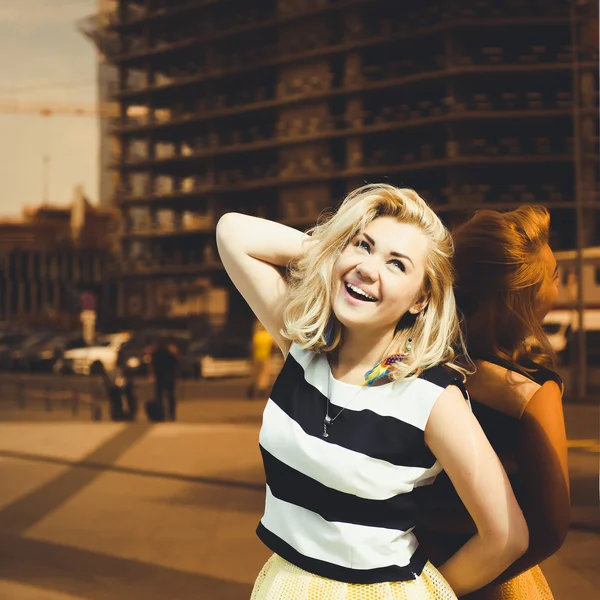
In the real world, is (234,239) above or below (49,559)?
above

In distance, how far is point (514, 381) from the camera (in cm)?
118

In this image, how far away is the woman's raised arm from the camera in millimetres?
1276

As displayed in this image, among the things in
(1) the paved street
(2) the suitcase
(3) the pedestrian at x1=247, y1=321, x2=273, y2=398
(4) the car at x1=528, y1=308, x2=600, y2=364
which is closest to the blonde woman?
(1) the paved street

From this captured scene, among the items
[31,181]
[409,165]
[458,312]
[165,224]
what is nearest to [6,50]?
[31,181]

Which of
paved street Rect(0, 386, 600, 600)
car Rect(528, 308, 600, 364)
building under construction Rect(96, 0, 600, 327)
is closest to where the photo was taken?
paved street Rect(0, 386, 600, 600)

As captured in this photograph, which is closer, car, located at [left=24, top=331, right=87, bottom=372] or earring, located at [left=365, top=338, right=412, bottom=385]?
earring, located at [left=365, top=338, right=412, bottom=385]

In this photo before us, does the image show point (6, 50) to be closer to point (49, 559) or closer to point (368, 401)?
point (49, 559)

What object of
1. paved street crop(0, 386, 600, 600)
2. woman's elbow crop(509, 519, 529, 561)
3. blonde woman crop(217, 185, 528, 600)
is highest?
blonde woman crop(217, 185, 528, 600)

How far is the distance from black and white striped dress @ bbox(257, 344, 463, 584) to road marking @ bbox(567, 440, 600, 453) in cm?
510

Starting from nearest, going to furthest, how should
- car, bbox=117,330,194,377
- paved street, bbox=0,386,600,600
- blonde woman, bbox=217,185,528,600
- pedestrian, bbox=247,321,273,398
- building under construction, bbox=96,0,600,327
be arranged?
blonde woman, bbox=217,185,528,600
paved street, bbox=0,386,600,600
car, bbox=117,330,194,377
pedestrian, bbox=247,321,273,398
building under construction, bbox=96,0,600,327

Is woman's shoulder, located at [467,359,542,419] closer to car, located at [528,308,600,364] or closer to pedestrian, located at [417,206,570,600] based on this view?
pedestrian, located at [417,206,570,600]

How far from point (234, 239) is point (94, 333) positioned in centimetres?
475

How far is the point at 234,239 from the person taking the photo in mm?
1287

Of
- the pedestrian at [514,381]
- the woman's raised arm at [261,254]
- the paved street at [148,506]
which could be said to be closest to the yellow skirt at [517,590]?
the pedestrian at [514,381]
